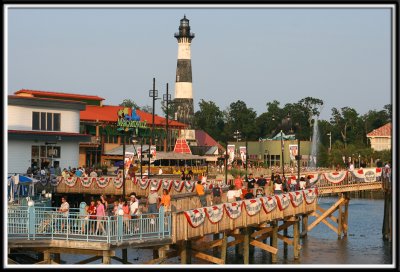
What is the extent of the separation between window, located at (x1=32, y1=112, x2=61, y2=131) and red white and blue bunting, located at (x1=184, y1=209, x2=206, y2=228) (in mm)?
26700

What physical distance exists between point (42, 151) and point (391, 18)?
40.5m

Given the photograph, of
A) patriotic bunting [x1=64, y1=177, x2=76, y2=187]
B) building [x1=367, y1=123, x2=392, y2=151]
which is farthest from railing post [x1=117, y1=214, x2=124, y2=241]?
building [x1=367, y1=123, x2=392, y2=151]

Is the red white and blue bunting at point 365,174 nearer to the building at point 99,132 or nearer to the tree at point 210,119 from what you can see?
the building at point 99,132

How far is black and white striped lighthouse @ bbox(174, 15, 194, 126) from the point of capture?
114 meters

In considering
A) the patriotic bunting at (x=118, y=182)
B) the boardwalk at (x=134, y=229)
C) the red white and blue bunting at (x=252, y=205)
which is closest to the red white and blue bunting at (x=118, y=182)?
the patriotic bunting at (x=118, y=182)

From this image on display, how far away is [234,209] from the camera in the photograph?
109 feet

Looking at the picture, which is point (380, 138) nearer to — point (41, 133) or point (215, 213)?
point (41, 133)

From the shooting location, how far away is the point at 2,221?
17172 mm

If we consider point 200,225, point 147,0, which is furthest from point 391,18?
point 200,225

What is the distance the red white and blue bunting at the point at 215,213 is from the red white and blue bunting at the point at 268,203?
4416 mm

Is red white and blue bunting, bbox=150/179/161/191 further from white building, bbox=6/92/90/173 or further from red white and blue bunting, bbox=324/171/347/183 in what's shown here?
red white and blue bunting, bbox=324/171/347/183

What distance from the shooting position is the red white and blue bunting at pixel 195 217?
29089 mm

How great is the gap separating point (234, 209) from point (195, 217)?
4084 millimetres

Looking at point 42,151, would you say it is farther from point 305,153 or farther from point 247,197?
point 305,153
